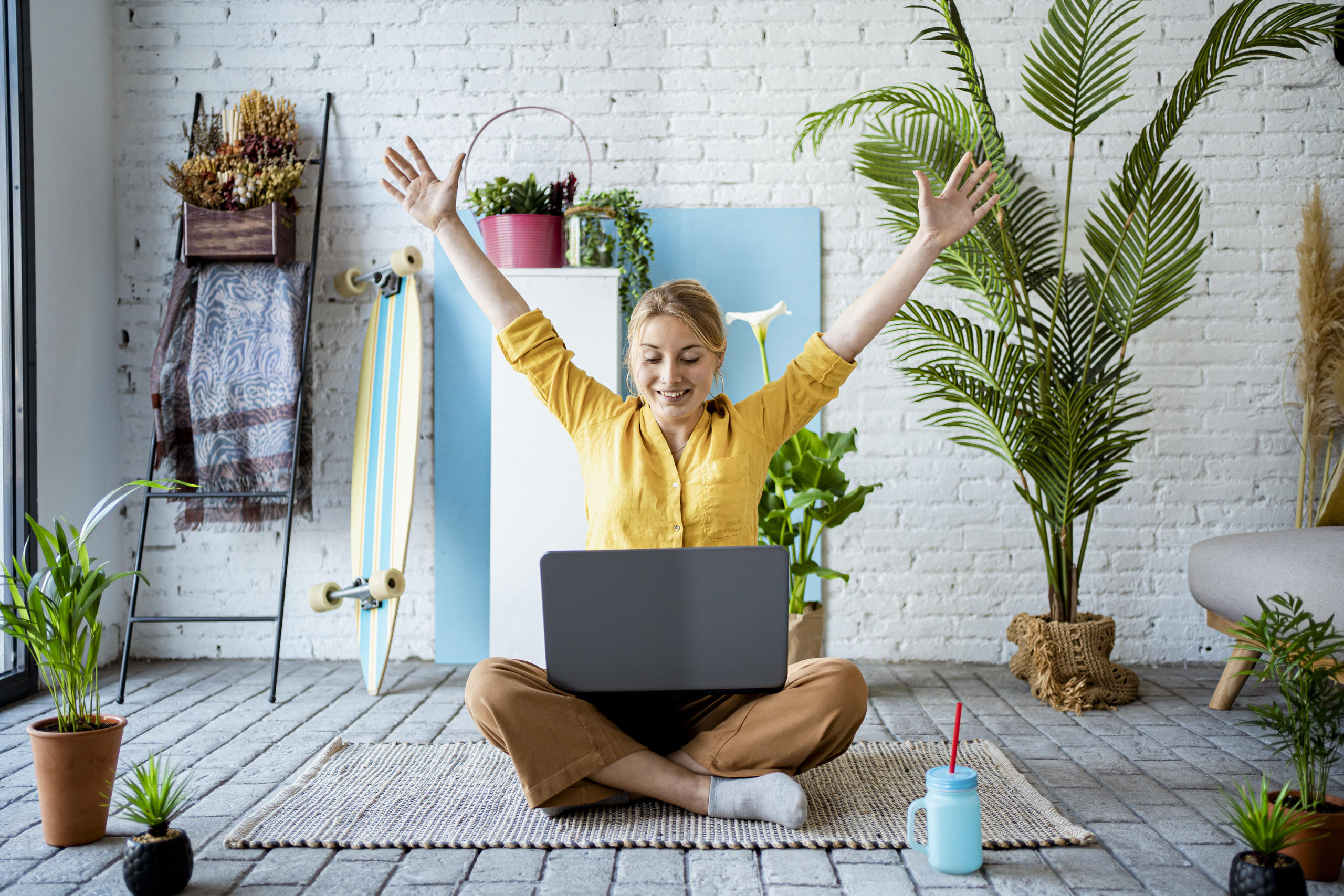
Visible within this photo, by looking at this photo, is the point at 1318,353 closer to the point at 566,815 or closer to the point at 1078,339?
the point at 1078,339

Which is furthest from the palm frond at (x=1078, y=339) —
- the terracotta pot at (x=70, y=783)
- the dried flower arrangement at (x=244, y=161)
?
the terracotta pot at (x=70, y=783)

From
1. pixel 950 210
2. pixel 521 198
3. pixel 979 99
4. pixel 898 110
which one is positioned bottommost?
pixel 950 210

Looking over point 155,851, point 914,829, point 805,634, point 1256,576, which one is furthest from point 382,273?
point 1256,576

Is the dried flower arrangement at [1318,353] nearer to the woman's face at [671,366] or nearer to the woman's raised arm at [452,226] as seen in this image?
the woman's face at [671,366]

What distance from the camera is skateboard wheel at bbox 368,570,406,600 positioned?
2658mm

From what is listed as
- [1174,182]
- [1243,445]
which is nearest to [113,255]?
[1174,182]

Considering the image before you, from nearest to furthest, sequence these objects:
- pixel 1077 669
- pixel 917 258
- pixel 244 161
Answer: pixel 917 258, pixel 1077 669, pixel 244 161

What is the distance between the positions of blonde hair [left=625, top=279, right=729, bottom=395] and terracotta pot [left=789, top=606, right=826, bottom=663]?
106cm

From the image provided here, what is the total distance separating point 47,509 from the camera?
279 cm

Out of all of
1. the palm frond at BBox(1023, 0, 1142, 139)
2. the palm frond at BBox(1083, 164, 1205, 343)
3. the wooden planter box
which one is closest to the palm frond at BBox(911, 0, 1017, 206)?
the palm frond at BBox(1023, 0, 1142, 139)

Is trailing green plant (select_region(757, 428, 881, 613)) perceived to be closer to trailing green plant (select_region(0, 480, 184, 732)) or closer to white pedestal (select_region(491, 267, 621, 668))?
white pedestal (select_region(491, 267, 621, 668))

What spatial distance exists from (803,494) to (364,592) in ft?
4.22

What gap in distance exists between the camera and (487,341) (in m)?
3.10

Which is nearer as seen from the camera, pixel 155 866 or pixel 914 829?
pixel 155 866
